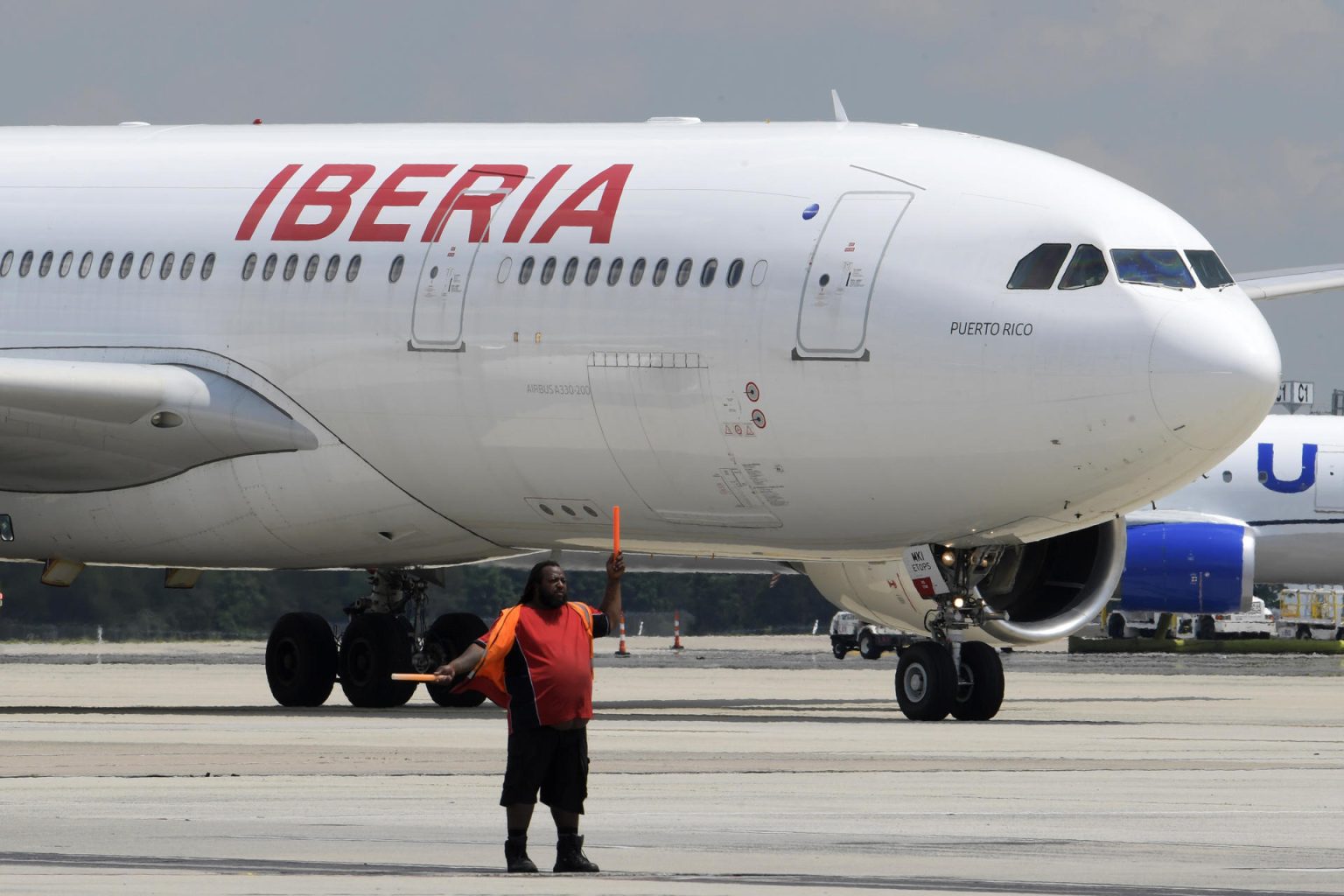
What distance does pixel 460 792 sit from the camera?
1532cm

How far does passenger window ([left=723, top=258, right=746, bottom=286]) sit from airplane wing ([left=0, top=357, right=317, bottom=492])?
429 centimetres

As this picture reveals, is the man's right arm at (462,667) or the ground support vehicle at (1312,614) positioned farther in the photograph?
the ground support vehicle at (1312,614)

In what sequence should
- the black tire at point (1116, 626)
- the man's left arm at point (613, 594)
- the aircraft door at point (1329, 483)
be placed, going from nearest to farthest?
the man's left arm at point (613, 594) → the aircraft door at point (1329, 483) → the black tire at point (1116, 626)

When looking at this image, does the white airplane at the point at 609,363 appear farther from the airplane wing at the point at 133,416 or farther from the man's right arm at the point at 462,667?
the man's right arm at the point at 462,667

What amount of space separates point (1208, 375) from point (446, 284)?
6603mm

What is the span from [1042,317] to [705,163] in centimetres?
352

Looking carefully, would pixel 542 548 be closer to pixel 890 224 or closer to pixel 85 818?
pixel 890 224

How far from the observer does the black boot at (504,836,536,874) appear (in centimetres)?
1138

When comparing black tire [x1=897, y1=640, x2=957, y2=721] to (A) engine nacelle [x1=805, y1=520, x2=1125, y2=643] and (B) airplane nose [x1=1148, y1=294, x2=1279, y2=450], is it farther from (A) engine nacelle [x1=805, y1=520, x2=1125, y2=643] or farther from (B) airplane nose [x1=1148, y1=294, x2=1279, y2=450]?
(B) airplane nose [x1=1148, y1=294, x2=1279, y2=450]

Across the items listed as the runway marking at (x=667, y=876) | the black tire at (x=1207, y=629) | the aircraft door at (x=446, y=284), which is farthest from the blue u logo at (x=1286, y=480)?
the runway marking at (x=667, y=876)

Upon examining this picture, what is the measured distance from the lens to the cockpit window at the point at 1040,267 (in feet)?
69.7

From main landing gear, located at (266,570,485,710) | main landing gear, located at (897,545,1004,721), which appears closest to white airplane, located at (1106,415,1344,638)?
main landing gear, located at (266,570,485,710)

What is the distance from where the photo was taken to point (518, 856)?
11.5m

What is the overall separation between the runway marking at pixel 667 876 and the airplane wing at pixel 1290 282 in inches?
597
